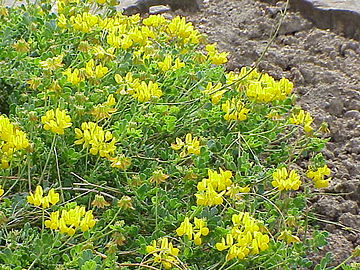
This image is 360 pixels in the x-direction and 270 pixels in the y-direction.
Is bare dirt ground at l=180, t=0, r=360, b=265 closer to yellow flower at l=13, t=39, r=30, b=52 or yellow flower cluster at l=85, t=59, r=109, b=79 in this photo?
yellow flower cluster at l=85, t=59, r=109, b=79

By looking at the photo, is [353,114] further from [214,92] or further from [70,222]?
[70,222]

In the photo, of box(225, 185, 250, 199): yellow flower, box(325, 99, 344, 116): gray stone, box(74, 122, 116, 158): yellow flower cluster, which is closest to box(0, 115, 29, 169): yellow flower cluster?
box(74, 122, 116, 158): yellow flower cluster

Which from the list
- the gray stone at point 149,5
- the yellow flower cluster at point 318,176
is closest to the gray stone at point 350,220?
the yellow flower cluster at point 318,176

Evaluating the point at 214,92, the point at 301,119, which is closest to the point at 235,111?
the point at 214,92

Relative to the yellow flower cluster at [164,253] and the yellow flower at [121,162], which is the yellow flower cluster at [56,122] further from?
the yellow flower cluster at [164,253]

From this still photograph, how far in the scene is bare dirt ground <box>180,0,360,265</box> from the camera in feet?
8.21

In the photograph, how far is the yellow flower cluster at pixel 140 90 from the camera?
7.29ft

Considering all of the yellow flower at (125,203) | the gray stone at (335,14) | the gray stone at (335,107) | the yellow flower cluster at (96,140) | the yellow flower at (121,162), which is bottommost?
the gray stone at (335,107)

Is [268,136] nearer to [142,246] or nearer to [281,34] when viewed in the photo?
[142,246]

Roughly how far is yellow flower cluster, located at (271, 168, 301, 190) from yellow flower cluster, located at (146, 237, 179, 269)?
0.37 metres

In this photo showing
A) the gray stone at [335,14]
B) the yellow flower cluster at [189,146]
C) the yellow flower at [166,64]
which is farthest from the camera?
the gray stone at [335,14]

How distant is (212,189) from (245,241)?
6.4 inches

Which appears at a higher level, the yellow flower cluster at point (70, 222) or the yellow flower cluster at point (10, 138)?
the yellow flower cluster at point (10, 138)

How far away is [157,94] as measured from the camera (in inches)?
88.5
